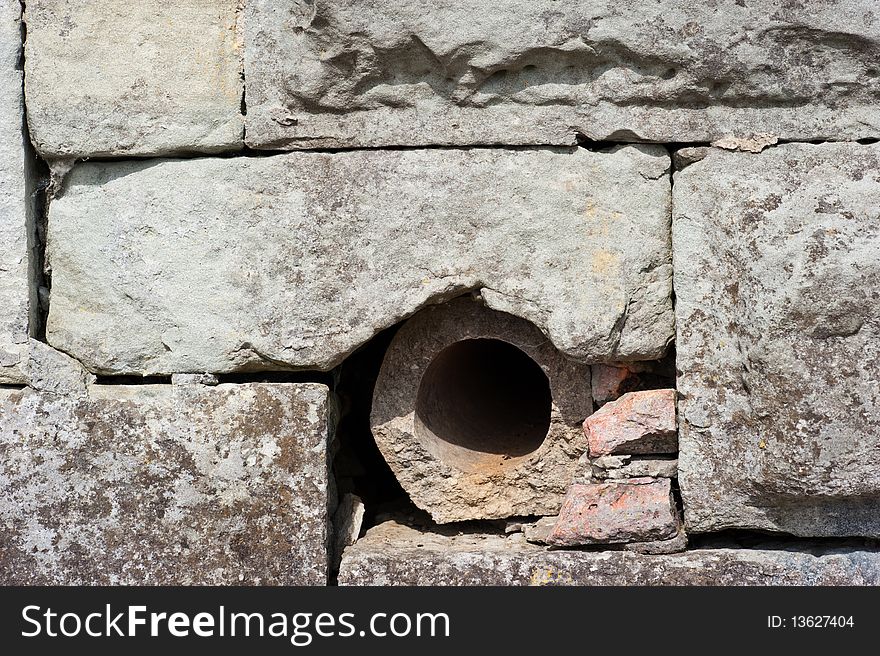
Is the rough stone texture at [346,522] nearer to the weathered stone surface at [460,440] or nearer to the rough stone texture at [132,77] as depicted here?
the weathered stone surface at [460,440]

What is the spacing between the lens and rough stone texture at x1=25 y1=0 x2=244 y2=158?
262 centimetres

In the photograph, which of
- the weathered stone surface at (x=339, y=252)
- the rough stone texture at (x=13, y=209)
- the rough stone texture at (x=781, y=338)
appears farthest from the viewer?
the rough stone texture at (x=13, y=209)

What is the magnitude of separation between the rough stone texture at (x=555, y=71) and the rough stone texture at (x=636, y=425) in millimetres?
716

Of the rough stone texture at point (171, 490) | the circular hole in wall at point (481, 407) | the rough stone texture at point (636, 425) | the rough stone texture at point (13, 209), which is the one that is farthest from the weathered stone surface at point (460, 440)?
the rough stone texture at point (13, 209)

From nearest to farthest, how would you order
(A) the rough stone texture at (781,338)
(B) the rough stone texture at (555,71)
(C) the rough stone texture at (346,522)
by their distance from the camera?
(A) the rough stone texture at (781,338)
(B) the rough stone texture at (555,71)
(C) the rough stone texture at (346,522)

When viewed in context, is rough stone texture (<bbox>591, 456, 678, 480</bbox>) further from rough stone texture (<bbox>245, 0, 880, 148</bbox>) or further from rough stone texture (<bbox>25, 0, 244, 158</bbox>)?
rough stone texture (<bbox>25, 0, 244, 158</bbox>)

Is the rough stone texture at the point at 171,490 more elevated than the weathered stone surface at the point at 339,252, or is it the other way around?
the weathered stone surface at the point at 339,252

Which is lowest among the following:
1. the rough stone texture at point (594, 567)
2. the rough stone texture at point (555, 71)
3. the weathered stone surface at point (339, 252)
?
the rough stone texture at point (594, 567)

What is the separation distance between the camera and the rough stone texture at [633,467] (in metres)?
2.61

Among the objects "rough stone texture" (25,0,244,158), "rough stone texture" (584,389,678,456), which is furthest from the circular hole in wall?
"rough stone texture" (25,0,244,158)

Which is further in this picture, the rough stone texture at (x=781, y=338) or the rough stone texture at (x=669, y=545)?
the rough stone texture at (x=669, y=545)

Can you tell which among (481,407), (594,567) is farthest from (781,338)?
(481,407)

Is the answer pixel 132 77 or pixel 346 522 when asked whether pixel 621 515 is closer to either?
pixel 346 522

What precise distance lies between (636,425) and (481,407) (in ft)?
3.14
